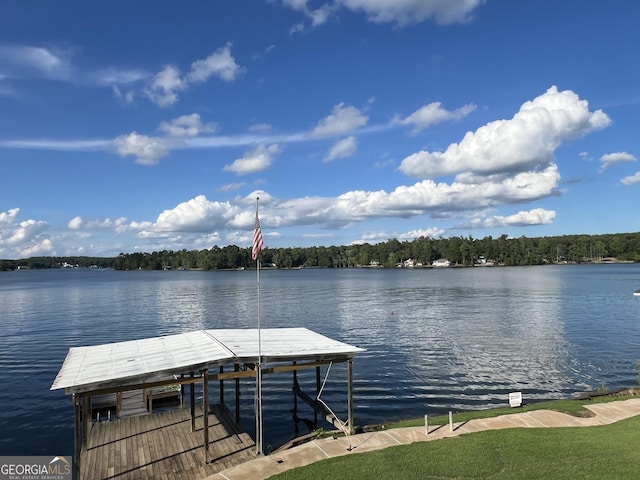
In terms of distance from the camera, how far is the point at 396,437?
57.7 ft

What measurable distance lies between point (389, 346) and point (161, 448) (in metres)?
29.7

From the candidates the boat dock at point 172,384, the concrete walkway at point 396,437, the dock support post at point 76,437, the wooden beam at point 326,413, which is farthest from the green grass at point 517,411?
the dock support post at point 76,437

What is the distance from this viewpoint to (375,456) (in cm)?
1534

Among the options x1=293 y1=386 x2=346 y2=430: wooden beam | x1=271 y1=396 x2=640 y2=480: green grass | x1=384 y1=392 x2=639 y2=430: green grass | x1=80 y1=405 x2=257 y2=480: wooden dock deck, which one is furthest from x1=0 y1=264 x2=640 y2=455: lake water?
x1=271 y1=396 x2=640 y2=480: green grass

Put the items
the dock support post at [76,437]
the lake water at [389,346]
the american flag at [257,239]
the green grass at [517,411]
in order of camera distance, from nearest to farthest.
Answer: the dock support post at [76,437] → the american flag at [257,239] → the green grass at [517,411] → the lake water at [389,346]

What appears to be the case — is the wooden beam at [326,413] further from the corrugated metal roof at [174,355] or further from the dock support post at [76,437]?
the dock support post at [76,437]

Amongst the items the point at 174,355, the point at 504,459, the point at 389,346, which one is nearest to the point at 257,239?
the point at 174,355

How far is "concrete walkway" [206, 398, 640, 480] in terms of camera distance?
49.9 ft

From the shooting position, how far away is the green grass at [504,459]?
13328 millimetres

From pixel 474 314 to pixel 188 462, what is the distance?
55.4m

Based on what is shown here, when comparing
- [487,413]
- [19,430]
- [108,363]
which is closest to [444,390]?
[487,413]

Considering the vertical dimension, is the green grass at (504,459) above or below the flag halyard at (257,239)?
below

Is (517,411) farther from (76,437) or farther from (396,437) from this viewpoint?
(76,437)

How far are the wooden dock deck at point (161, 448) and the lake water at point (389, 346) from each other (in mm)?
3460
